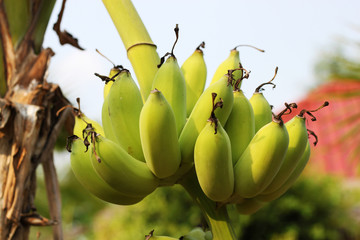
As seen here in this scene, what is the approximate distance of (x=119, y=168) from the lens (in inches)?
26.8

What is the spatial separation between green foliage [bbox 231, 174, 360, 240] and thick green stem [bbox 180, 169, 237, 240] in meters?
2.64

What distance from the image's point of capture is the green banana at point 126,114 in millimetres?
744

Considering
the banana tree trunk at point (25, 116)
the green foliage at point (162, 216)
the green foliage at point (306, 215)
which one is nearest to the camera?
the banana tree trunk at point (25, 116)

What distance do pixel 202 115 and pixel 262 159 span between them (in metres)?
0.12

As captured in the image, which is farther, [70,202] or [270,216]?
[70,202]

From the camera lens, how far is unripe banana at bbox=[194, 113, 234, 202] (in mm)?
659

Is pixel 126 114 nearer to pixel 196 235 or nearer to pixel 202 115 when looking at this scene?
pixel 202 115

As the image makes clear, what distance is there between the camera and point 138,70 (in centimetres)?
83

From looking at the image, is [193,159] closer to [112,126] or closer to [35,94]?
[112,126]

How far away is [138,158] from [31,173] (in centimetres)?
40

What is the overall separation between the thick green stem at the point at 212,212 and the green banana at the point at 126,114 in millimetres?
91

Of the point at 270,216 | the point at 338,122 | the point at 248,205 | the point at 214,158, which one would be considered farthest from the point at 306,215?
the point at 214,158

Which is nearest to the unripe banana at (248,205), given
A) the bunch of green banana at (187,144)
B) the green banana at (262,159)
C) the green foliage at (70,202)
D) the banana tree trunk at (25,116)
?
the bunch of green banana at (187,144)

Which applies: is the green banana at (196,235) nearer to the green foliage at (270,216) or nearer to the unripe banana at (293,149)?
the unripe banana at (293,149)
